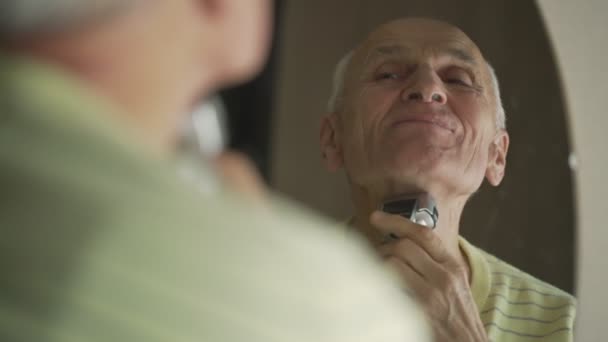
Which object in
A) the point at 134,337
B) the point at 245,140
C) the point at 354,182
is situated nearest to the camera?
the point at 134,337

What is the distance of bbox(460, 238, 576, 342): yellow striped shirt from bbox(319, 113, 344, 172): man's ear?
4.1 inches

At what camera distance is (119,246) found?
0.27 metres

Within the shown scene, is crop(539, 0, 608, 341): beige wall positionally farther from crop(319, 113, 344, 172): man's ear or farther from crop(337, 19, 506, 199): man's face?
crop(319, 113, 344, 172): man's ear

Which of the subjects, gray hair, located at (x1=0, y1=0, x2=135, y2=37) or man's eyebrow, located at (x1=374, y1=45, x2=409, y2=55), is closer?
gray hair, located at (x1=0, y1=0, x2=135, y2=37)

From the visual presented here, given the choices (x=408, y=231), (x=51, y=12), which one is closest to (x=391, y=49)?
(x=408, y=231)

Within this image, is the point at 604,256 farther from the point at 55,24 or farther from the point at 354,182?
the point at 55,24

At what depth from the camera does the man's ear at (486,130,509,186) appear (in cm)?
61

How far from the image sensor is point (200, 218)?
28 centimetres

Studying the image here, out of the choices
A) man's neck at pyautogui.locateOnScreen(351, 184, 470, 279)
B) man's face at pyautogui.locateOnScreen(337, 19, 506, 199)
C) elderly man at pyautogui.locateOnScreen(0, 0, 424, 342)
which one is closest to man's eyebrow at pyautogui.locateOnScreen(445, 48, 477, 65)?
man's face at pyautogui.locateOnScreen(337, 19, 506, 199)

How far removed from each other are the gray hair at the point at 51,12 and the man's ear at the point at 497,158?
0.37 metres

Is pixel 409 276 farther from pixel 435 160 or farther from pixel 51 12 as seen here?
pixel 51 12

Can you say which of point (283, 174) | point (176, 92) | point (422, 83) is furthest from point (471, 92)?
point (176, 92)

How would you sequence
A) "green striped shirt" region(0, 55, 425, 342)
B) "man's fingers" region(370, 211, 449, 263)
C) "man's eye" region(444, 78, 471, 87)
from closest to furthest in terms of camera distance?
"green striped shirt" region(0, 55, 425, 342) < "man's fingers" region(370, 211, 449, 263) < "man's eye" region(444, 78, 471, 87)

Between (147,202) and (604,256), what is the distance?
1.76 ft
